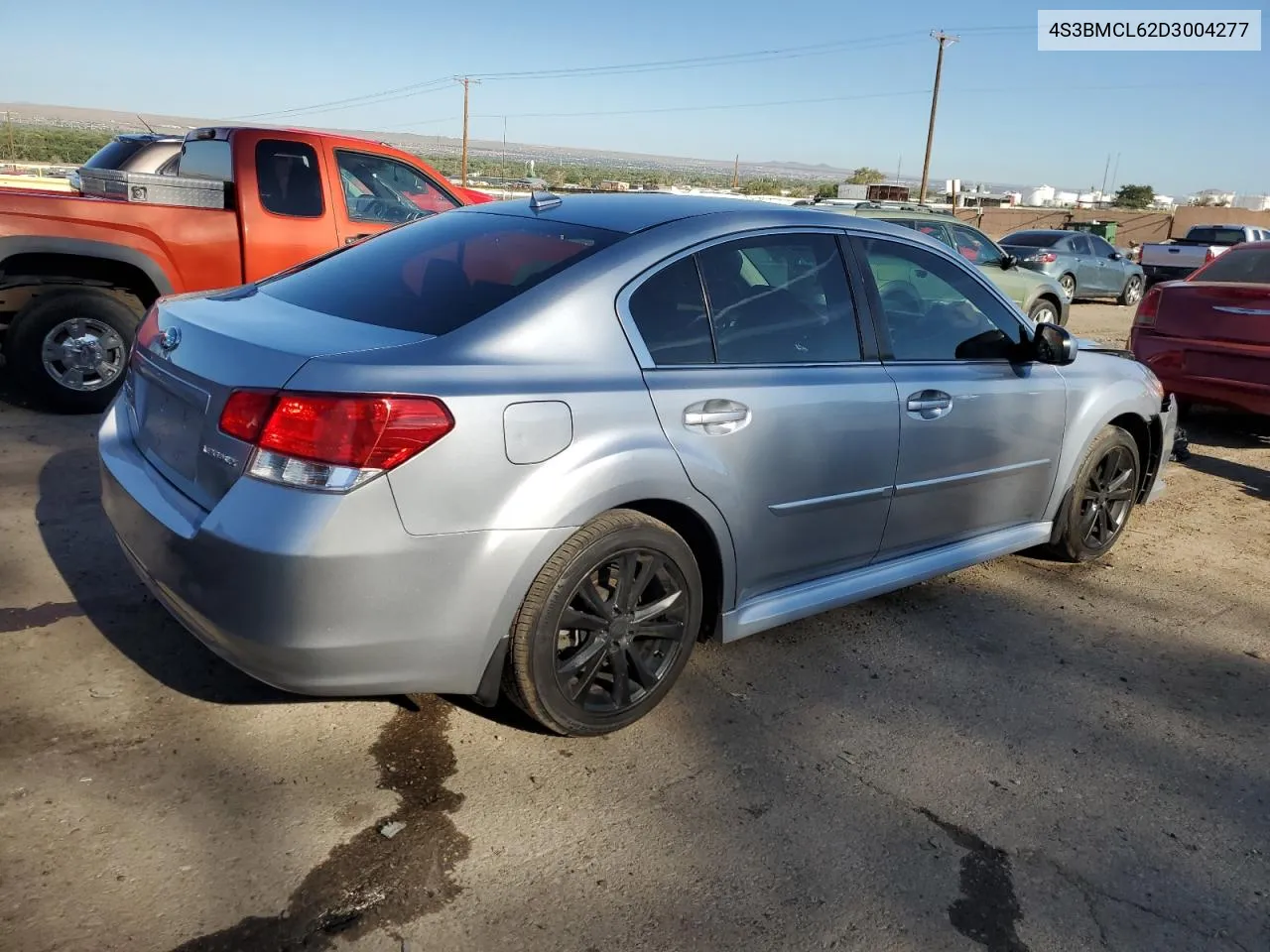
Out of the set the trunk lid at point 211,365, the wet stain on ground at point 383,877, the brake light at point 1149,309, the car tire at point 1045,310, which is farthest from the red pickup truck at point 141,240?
the car tire at point 1045,310

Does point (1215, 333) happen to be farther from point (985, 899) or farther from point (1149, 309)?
point (985, 899)

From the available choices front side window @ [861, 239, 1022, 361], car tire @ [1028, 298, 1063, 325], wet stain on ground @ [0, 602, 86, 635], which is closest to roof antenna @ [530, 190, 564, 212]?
front side window @ [861, 239, 1022, 361]

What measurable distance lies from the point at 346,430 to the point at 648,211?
1440mm

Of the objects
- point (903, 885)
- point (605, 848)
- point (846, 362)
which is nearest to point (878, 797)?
point (903, 885)

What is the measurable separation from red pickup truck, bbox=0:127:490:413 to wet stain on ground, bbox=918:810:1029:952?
5168mm

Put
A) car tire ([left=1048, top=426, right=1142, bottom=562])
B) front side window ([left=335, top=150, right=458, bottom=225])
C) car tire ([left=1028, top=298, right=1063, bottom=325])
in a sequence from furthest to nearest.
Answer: car tire ([left=1028, top=298, right=1063, bottom=325]), front side window ([left=335, top=150, right=458, bottom=225]), car tire ([left=1048, top=426, right=1142, bottom=562])

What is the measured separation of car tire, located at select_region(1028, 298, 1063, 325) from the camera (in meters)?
11.8

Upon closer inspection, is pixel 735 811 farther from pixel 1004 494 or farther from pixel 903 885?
pixel 1004 494

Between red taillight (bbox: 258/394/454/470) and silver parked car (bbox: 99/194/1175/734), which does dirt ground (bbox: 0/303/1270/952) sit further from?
red taillight (bbox: 258/394/454/470)

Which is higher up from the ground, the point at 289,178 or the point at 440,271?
the point at 289,178

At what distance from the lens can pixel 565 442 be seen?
2.62 meters

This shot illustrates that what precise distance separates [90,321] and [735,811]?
541cm

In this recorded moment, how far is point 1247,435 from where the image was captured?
798 cm

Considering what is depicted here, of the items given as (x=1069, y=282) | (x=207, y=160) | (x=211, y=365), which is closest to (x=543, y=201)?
(x=211, y=365)
